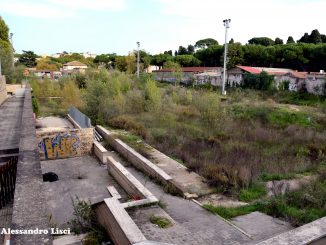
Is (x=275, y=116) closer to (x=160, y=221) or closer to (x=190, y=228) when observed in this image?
(x=190, y=228)

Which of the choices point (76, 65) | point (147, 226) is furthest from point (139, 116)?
point (76, 65)

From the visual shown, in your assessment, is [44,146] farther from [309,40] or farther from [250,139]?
[309,40]

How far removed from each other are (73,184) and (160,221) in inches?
194

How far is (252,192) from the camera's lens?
8.29 m

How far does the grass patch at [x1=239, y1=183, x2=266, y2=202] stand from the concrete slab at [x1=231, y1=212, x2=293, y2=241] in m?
0.84

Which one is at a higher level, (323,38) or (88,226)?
(323,38)

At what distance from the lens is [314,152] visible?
40.6 ft

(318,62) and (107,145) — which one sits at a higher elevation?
(318,62)

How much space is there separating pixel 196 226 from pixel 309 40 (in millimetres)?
62933

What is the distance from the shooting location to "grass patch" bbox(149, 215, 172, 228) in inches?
240

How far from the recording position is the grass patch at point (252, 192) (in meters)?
7.97

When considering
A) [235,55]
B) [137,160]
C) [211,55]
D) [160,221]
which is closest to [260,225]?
[160,221]

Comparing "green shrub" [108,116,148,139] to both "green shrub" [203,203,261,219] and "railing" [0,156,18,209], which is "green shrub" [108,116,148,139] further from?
"railing" [0,156,18,209]

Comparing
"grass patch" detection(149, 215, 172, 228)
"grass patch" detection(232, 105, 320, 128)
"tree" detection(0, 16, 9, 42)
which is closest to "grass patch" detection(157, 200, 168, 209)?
"grass patch" detection(149, 215, 172, 228)
